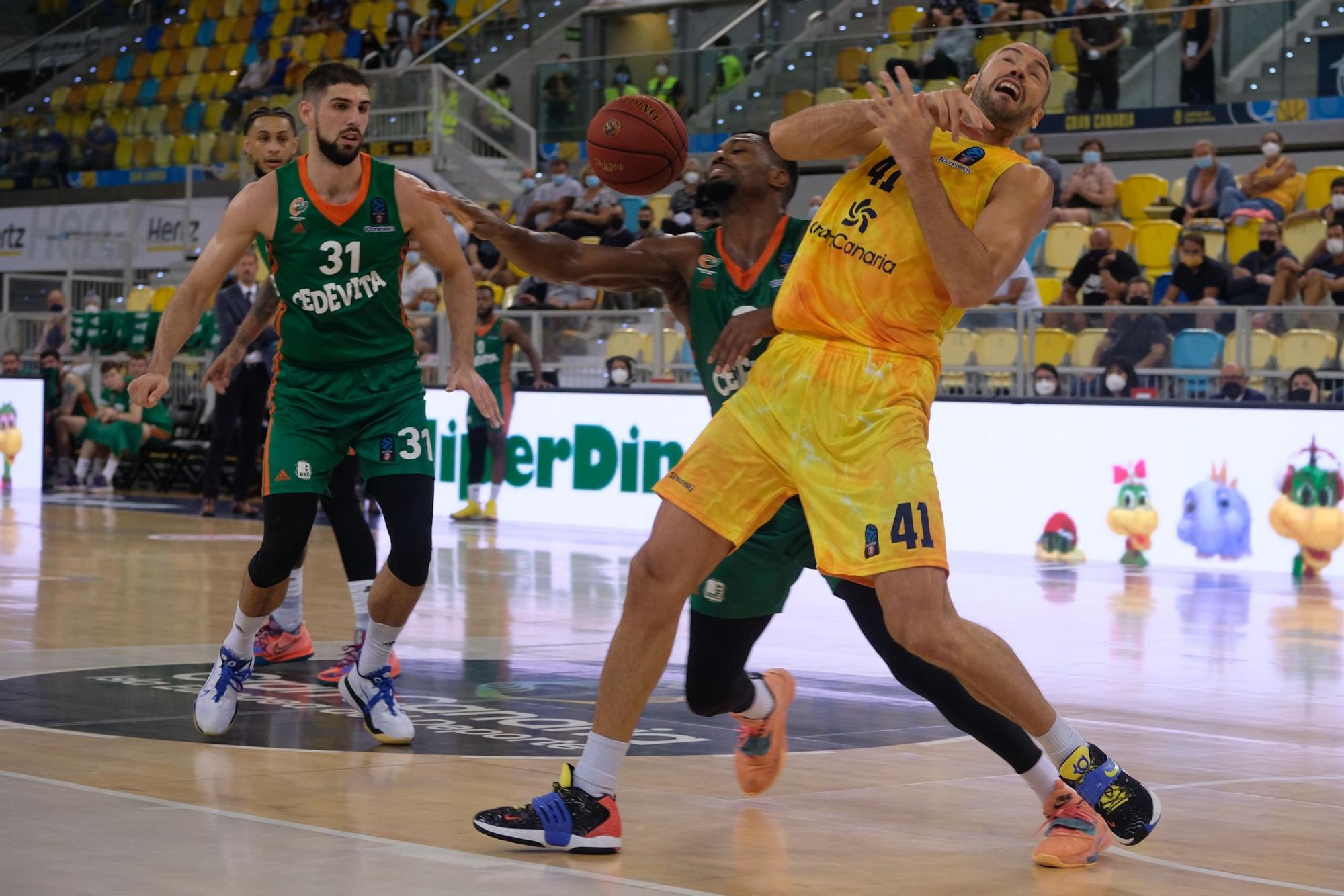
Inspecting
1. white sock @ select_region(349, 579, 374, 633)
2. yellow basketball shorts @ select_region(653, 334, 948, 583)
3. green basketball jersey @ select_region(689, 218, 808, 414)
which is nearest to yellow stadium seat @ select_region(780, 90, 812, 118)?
white sock @ select_region(349, 579, 374, 633)

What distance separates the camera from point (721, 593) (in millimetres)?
4867

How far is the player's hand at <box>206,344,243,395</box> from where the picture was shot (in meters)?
7.03

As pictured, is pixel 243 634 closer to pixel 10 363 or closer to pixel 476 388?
pixel 476 388

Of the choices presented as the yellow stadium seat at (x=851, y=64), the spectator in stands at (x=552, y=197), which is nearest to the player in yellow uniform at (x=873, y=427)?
the spectator in stands at (x=552, y=197)

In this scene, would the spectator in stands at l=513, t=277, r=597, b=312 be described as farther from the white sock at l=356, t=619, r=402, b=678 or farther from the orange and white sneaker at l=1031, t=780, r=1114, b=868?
the orange and white sneaker at l=1031, t=780, r=1114, b=868

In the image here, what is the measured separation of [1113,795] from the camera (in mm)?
4230

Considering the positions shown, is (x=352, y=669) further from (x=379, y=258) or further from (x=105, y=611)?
(x=105, y=611)

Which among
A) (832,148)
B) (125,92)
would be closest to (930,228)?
(832,148)

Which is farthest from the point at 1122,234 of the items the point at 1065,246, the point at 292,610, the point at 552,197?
the point at 292,610

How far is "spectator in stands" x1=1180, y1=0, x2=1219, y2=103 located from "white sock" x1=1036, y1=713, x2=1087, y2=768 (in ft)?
50.8

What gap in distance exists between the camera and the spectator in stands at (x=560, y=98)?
902 inches

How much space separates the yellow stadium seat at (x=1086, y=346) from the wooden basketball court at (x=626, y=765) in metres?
3.34

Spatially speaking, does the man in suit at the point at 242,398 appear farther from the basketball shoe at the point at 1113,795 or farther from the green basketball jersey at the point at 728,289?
the basketball shoe at the point at 1113,795

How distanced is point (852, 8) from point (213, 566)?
12434mm
